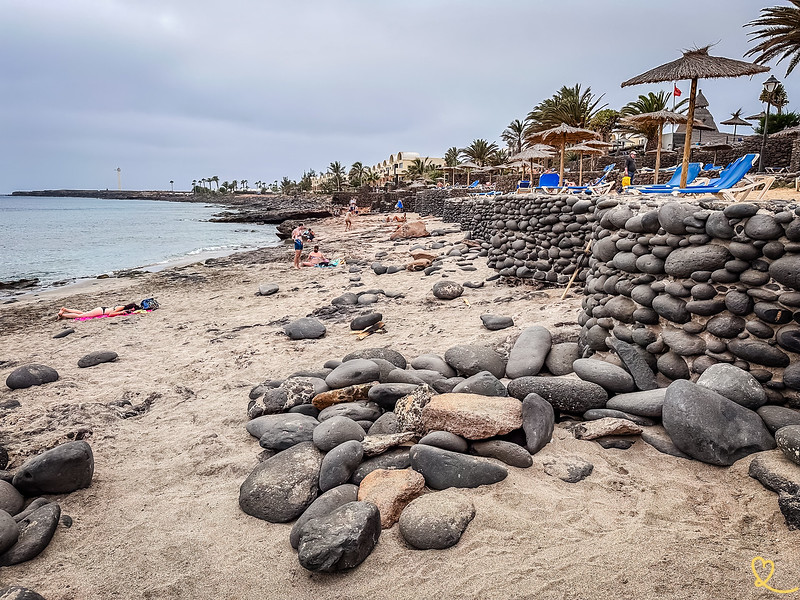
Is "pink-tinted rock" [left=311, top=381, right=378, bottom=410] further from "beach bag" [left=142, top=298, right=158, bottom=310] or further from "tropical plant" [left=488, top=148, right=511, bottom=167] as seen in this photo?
"tropical plant" [left=488, top=148, right=511, bottom=167]

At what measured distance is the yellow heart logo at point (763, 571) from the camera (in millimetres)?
2352

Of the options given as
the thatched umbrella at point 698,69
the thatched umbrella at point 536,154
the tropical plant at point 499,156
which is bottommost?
the thatched umbrella at point 536,154

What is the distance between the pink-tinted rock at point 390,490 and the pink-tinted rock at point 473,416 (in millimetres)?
532

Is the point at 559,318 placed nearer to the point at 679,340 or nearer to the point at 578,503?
the point at 679,340

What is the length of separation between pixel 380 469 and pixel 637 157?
1410 inches

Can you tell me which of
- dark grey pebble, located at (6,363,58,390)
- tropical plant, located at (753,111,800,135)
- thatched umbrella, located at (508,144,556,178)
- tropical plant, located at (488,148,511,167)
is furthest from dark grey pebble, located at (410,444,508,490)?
tropical plant, located at (488,148,511,167)

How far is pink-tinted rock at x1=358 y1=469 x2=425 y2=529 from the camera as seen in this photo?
3.12 meters

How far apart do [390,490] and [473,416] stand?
920mm

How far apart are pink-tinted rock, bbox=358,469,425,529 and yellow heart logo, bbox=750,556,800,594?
1.92 meters

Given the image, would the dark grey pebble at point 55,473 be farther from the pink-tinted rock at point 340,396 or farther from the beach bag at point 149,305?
the beach bag at point 149,305

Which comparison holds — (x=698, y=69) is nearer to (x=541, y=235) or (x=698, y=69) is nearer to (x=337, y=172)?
(x=541, y=235)

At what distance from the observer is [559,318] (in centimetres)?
734

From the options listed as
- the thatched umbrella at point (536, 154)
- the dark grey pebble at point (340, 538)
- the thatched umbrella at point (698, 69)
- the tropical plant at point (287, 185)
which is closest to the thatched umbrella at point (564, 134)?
the thatched umbrella at point (536, 154)

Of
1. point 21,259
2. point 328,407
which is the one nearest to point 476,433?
point 328,407
